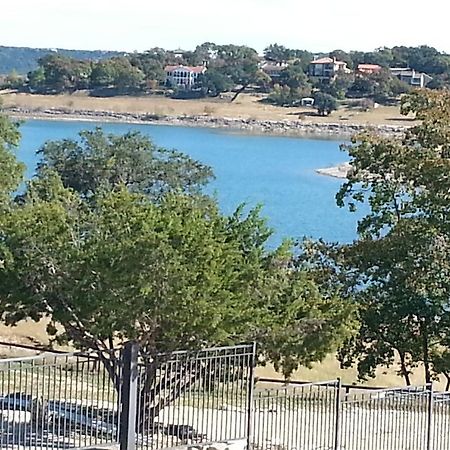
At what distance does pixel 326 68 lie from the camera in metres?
164

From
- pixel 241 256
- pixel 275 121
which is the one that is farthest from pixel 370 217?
pixel 275 121

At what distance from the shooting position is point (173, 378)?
13.1 meters

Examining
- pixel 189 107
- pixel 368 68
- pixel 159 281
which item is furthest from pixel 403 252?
pixel 368 68

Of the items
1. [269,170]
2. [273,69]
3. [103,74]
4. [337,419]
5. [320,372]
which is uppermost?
[273,69]

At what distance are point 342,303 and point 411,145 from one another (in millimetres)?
8663

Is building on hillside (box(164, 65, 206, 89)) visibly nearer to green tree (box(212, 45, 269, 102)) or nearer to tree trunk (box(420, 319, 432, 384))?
green tree (box(212, 45, 269, 102))

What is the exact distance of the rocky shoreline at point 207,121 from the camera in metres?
128

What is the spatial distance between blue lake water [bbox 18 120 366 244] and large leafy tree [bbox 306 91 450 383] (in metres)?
2.19

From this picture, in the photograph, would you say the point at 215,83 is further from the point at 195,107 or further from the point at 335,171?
the point at 335,171

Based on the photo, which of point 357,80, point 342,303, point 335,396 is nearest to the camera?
point 335,396

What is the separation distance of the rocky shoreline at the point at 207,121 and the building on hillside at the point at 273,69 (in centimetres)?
2032

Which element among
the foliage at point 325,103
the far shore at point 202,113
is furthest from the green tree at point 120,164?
the foliage at point 325,103

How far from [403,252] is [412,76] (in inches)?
5365

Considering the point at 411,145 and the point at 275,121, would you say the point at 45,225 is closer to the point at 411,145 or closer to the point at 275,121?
the point at 411,145
